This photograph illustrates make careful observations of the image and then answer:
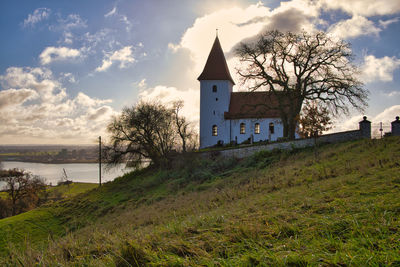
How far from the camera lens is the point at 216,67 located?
39219 millimetres

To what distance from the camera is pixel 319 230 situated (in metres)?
3.10

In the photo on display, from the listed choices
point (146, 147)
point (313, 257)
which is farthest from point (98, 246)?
point (146, 147)

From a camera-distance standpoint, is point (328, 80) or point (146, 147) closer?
point (328, 80)

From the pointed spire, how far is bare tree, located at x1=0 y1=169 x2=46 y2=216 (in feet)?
94.6

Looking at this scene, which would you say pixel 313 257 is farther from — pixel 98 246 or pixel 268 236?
pixel 98 246

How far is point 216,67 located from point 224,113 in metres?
7.07

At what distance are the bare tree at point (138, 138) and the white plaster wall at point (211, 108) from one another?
4938mm

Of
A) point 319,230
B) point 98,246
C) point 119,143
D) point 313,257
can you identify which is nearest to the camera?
point 313,257

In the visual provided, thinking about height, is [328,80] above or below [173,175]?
above

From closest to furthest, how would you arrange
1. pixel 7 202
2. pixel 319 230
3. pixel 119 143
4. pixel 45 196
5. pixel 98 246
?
pixel 319 230 < pixel 98 246 < pixel 119 143 < pixel 7 202 < pixel 45 196

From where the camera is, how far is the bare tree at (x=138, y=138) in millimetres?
33281

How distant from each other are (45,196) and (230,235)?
45527 millimetres

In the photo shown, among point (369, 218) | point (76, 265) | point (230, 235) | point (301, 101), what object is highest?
point (301, 101)

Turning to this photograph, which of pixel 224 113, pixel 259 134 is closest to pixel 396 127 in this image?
pixel 259 134
